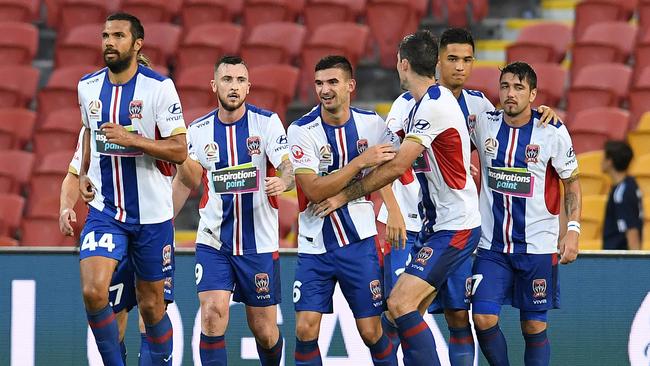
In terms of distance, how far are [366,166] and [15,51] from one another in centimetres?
780

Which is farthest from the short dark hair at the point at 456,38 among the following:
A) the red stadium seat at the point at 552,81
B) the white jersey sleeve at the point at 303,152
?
the red stadium seat at the point at 552,81

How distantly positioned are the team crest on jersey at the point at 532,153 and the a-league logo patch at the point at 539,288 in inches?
28.8

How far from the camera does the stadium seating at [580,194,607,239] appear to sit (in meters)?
11.3

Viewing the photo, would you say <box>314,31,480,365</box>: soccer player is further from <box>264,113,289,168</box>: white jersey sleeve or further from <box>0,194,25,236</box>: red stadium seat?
<box>0,194,25,236</box>: red stadium seat

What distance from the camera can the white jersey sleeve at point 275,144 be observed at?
805 centimetres

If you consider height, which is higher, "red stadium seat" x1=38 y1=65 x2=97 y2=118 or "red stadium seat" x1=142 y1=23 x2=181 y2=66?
"red stadium seat" x1=142 y1=23 x2=181 y2=66

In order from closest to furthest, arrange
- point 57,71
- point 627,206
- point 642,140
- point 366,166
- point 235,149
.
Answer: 1. point 366,166
2. point 235,149
3. point 627,206
4. point 642,140
5. point 57,71

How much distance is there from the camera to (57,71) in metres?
14.1

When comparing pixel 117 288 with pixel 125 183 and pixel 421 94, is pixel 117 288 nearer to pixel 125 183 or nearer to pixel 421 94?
pixel 125 183

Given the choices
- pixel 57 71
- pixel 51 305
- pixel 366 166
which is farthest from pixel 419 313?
pixel 57 71

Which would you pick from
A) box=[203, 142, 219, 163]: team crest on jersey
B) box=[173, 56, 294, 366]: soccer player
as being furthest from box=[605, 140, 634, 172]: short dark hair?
A: box=[203, 142, 219, 163]: team crest on jersey

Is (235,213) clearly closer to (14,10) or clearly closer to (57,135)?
(57,135)

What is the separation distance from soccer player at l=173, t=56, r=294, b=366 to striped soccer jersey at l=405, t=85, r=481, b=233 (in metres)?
0.86

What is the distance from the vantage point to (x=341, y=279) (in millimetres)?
7875
